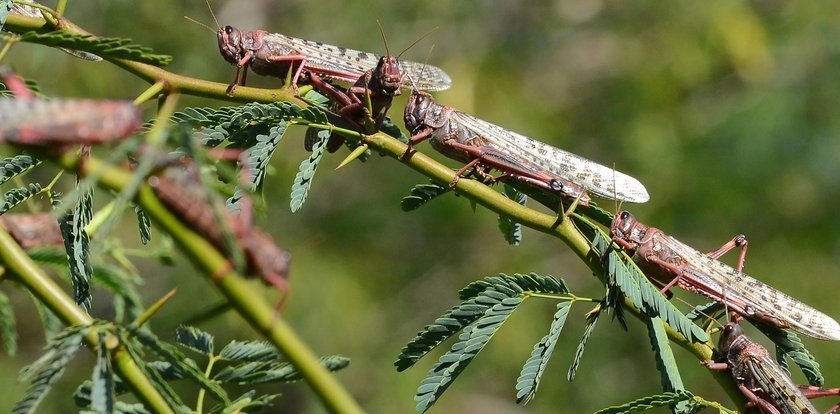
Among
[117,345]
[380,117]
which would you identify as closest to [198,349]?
[117,345]

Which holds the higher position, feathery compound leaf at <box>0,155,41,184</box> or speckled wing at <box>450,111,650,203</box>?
speckled wing at <box>450,111,650,203</box>

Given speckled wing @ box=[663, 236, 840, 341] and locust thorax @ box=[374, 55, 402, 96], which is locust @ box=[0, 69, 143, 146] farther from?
speckled wing @ box=[663, 236, 840, 341]

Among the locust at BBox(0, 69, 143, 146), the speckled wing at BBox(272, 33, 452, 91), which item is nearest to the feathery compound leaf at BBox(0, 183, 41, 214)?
the locust at BBox(0, 69, 143, 146)

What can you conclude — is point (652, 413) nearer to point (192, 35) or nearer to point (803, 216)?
point (803, 216)

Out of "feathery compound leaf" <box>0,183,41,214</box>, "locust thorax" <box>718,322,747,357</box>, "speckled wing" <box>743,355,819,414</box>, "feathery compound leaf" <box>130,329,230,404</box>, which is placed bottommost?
"feathery compound leaf" <box>130,329,230,404</box>

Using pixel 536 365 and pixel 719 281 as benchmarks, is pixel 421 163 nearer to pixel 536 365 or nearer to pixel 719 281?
pixel 536 365

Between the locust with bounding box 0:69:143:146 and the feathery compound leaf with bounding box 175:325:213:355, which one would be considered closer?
the locust with bounding box 0:69:143:146

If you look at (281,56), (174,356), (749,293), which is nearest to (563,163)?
(749,293)
